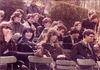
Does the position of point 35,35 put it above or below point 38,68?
above

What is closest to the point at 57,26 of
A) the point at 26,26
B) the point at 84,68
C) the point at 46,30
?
the point at 46,30

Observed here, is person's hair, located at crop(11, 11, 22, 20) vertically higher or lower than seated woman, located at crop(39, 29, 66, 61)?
higher

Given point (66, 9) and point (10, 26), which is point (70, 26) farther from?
point (10, 26)

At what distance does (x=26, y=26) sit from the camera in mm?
1917

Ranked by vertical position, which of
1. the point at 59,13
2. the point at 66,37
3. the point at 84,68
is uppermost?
the point at 59,13

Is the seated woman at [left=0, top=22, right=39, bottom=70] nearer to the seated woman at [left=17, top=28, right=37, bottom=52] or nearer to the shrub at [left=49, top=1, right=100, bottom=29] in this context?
the seated woman at [left=17, top=28, right=37, bottom=52]

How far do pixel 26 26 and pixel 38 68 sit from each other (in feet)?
0.90

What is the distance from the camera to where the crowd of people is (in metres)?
1.90

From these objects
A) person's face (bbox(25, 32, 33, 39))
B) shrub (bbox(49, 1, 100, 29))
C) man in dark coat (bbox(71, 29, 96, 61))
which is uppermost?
shrub (bbox(49, 1, 100, 29))

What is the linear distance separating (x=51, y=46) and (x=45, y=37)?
71 millimetres

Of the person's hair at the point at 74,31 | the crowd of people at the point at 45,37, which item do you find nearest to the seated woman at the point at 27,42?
the crowd of people at the point at 45,37

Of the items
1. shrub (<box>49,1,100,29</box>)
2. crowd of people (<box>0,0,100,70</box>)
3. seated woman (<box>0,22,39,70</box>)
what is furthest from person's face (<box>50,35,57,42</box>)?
seated woman (<box>0,22,39,70</box>)

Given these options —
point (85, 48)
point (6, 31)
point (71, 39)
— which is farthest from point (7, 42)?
point (85, 48)

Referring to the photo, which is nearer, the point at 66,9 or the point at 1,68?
the point at 1,68
